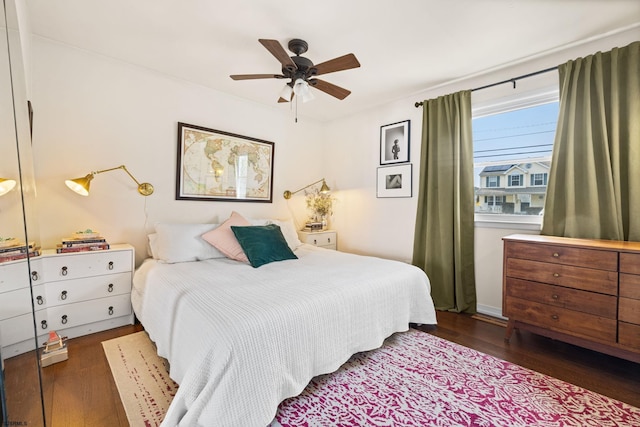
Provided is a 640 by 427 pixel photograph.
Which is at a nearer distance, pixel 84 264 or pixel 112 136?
pixel 84 264

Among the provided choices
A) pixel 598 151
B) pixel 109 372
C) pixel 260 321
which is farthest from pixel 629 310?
pixel 109 372

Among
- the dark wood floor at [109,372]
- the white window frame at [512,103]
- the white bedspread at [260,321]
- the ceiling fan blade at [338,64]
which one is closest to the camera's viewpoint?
the dark wood floor at [109,372]

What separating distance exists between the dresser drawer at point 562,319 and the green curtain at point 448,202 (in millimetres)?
660

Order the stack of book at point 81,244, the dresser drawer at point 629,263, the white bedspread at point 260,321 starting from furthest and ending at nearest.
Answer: the stack of book at point 81,244 < the dresser drawer at point 629,263 < the white bedspread at point 260,321

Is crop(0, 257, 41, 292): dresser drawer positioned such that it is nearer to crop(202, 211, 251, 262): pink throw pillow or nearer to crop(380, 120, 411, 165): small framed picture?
crop(202, 211, 251, 262): pink throw pillow

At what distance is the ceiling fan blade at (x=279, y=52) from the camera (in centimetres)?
178

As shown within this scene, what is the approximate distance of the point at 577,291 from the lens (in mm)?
1955

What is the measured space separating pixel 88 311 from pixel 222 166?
1892 millimetres

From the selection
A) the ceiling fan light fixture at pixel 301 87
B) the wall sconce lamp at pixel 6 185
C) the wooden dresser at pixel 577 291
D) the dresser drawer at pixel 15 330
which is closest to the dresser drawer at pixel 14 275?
the dresser drawer at pixel 15 330

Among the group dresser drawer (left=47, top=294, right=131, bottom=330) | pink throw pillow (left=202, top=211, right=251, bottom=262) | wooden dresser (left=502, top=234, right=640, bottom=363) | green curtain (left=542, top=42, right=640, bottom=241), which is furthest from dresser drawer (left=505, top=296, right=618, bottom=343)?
dresser drawer (left=47, top=294, right=131, bottom=330)

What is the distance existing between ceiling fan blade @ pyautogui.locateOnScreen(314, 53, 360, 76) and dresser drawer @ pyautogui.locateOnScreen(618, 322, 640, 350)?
96.8 inches

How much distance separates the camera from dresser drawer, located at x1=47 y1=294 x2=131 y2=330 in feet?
7.06

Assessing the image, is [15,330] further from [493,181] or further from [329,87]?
[493,181]

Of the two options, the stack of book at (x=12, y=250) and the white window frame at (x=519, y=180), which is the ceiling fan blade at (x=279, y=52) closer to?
the stack of book at (x=12, y=250)
